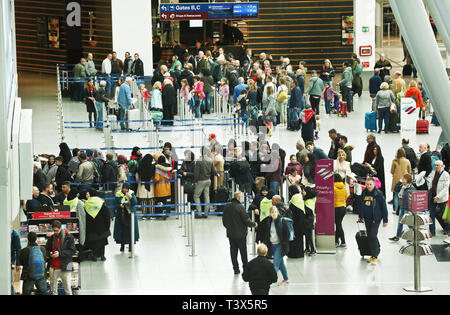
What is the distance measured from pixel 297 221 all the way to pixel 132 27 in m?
19.1

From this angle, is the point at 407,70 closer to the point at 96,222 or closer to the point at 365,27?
the point at 365,27

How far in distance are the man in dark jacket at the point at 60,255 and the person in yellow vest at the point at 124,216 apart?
8.37 ft

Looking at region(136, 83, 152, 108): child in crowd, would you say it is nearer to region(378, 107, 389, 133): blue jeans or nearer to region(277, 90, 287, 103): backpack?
region(277, 90, 287, 103): backpack

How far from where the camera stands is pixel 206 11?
1268 inches

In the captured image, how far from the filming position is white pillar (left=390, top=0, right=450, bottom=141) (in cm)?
511

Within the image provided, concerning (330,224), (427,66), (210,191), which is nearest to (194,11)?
(210,191)

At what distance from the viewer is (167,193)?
16.5 metres

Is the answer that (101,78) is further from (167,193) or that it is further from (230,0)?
(167,193)

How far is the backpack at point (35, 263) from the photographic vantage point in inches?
431

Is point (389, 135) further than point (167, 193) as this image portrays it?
Yes

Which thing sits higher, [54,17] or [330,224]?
[54,17]

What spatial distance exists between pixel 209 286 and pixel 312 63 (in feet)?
89.9
